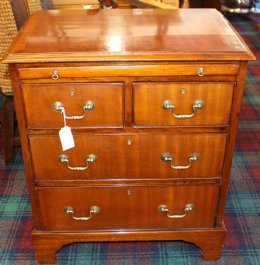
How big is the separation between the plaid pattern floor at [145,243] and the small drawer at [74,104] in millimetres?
715

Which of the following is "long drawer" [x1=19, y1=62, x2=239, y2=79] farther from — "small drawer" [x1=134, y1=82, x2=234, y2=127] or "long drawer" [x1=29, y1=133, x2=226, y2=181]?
"long drawer" [x1=29, y1=133, x2=226, y2=181]

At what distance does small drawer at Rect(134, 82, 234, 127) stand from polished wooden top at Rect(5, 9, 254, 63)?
0.11 meters

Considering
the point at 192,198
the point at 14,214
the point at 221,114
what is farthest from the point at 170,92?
the point at 14,214

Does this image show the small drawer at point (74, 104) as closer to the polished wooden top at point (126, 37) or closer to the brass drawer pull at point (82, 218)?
the polished wooden top at point (126, 37)

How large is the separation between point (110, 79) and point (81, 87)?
0.33ft

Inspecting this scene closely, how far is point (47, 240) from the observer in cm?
168

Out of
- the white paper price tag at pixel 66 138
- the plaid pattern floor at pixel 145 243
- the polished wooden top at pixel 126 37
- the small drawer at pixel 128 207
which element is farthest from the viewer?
the plaid pattern floor at pixel 145 243

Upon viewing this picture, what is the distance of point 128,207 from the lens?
1613 millimetres

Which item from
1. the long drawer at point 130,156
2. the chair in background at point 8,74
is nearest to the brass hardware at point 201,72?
the long drawer at point 130,156

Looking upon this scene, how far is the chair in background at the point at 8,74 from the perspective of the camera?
1.85 m

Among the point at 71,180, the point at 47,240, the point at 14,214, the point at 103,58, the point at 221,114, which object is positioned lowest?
the point at 14,214

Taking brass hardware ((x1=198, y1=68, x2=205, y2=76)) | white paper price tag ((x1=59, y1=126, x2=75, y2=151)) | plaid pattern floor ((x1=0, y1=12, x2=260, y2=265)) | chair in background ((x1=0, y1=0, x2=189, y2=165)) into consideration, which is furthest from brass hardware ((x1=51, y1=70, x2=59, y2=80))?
plaid pattern floor ((x1=0, y1=12, x2=260, y2=265))

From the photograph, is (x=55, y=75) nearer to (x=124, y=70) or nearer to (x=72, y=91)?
(x=72, y=91)

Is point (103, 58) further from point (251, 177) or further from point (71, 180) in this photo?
point (251, 177)
